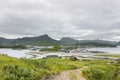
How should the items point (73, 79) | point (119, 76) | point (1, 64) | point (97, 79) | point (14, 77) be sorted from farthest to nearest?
1. point (119, 76)
2. point (97, 79)
3. point (73, 79)
4. point (1, 64)
5. point (14, 77)

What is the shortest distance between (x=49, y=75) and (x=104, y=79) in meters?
12.0

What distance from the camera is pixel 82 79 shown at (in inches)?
1073

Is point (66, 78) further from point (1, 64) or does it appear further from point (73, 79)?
point (1, 64)

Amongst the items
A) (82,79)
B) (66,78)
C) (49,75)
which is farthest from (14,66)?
(82,79)

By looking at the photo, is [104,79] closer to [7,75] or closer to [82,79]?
[82,79]

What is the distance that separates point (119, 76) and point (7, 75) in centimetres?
2156

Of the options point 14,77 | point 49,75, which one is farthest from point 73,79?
point 14,77

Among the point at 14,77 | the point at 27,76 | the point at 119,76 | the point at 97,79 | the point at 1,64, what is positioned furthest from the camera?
the point at 119,76

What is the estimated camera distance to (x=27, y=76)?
21.7 meters

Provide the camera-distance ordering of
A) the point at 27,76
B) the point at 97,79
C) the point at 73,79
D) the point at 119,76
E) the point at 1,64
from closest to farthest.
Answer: the point at 27,76 < the point at 1,64 < the point at 73,79 < the point at 97,79 < the point at 119,76

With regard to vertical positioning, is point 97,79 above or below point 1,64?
below

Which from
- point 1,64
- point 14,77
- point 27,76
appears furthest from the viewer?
point 1,64

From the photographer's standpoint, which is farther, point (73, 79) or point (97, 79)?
point (97, 79)

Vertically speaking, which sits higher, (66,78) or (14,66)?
(14,66)
